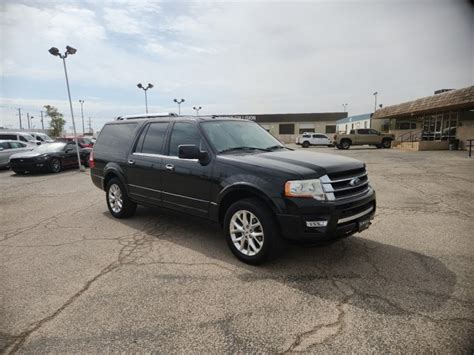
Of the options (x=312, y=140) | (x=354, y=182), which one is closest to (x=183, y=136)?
(x=354, y=182)

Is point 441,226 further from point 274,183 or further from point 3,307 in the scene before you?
point 3,307

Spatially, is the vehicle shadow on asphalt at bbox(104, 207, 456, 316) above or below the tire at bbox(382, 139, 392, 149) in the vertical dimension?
below

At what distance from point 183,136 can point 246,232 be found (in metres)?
1.87

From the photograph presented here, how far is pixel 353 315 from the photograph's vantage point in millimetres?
2840

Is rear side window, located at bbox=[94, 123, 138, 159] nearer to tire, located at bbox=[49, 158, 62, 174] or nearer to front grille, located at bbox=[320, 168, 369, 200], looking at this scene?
front grille, located at bbox=[320, 168, 369, 200]

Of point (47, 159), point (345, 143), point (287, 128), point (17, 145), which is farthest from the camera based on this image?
point (287, 128)

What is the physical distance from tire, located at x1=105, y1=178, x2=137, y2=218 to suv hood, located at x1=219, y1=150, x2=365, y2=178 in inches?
101

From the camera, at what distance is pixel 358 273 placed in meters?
3.66

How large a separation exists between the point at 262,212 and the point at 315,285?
968 millimetres

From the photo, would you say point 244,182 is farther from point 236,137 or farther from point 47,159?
point 47,159

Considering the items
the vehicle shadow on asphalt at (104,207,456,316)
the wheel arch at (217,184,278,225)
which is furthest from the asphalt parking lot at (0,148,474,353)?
the wheel arch at (217,184,278,225)

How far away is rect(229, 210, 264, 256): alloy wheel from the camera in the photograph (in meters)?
3.79

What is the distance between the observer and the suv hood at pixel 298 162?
11.9 feet

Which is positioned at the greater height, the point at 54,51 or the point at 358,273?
the point at 54,51
